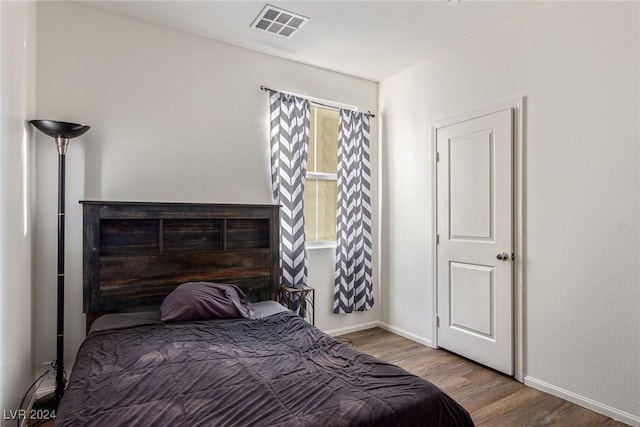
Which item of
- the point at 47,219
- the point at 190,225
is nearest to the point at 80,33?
the point at 47,219

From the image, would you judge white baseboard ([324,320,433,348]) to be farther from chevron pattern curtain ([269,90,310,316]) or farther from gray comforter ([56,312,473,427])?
gray comforter ([56,312,473,427])

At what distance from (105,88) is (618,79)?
344cm

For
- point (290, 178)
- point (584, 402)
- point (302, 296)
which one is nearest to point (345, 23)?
point (290, 178)

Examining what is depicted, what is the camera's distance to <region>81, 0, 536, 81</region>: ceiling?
262 centimetres

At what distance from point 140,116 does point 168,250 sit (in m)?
1.06

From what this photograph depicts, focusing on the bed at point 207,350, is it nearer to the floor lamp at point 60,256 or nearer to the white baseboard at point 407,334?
the floor lamp at point 60,256

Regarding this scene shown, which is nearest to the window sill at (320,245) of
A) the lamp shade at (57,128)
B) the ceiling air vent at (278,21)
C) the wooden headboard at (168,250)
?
the wooden headboard at (168,250)

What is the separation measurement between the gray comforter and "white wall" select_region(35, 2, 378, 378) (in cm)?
104

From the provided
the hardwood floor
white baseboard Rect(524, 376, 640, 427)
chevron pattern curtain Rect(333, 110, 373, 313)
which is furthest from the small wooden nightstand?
white baseboard Rect(524, 376, 640, 427)

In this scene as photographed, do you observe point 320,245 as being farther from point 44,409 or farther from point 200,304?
point 44,409

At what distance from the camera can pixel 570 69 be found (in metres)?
2.44

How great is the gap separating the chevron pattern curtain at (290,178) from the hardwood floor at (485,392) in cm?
96

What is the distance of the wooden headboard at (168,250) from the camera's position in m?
2.49

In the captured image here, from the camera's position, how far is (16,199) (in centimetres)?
192
